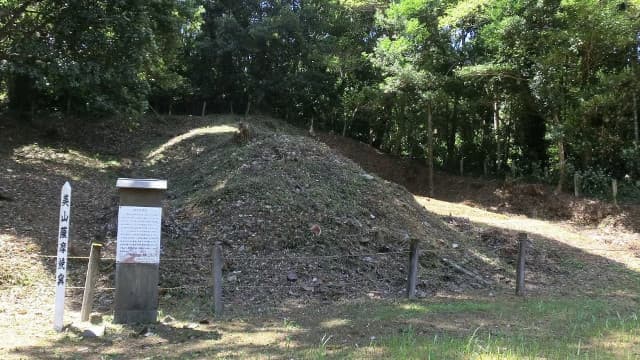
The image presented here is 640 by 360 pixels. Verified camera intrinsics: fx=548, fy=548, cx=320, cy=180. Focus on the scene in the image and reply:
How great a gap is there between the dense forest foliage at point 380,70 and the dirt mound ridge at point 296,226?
234 inches

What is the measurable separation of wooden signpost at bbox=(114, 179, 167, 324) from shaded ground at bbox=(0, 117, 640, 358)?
11.6 inches

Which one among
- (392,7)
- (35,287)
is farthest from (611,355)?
(392,7)

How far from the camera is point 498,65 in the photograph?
2091 cm

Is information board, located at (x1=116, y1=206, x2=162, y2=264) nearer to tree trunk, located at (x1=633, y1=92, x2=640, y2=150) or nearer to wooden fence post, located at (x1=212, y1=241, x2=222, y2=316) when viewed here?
wooden fence post, located at (x1=212, y1=241, x2=222, y2=316)

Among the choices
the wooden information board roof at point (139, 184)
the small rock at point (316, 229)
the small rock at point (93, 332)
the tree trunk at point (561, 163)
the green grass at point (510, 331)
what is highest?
the tree trunk at point (561, 163)

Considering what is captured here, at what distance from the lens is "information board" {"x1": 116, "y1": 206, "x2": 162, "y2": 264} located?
21.9 feet

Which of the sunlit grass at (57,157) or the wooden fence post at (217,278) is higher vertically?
the sunlit grass at (57,157)

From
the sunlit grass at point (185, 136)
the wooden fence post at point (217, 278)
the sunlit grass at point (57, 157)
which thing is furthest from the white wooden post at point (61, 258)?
the sunlit grass at point (185, 136)

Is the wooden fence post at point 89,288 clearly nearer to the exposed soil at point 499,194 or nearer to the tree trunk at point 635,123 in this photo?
the exposed soil at point 499,194

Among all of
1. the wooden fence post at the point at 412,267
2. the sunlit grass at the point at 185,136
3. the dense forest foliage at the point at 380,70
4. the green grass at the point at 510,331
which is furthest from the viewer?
the sunlit grass at the point at 185,136

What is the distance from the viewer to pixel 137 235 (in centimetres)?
672

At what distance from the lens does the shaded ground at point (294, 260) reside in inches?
244

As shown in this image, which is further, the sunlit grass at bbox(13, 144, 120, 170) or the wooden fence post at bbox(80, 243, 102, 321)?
→ the sunlit grass at bbox(13, 144, 120, 170)

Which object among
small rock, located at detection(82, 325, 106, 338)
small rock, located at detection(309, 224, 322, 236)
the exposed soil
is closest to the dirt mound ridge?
small rock, located at detection(309, 224, 322, 236)
